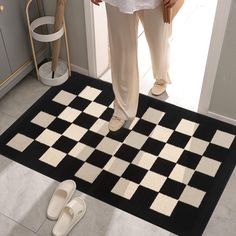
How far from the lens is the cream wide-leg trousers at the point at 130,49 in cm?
216

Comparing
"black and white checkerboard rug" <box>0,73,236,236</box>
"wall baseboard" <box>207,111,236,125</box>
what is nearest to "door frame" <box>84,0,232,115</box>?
"wall baseboard" <box>207,111,236,125</box>

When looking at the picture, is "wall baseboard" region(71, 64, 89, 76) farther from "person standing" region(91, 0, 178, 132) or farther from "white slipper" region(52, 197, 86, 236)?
"white slipper" region(52, 197, 86, 236)

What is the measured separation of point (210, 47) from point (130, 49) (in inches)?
17.0

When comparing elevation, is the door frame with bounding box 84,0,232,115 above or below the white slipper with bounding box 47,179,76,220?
above

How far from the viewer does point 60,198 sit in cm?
221

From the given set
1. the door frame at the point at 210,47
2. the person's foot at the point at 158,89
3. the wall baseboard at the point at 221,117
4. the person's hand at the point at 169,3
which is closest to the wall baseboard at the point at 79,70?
the door frame at the point at 210,47

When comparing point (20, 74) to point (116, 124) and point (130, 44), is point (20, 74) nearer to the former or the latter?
point (116, 124)

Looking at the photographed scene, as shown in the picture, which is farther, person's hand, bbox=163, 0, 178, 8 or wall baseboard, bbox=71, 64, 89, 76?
wall baseboard, bbox=71, 64, 89, 76

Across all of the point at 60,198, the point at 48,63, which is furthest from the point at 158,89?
the point at 60,198

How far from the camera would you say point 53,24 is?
279cm

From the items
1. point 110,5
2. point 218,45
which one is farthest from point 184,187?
point 110,5

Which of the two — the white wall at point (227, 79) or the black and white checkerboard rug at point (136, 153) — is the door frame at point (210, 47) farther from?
the black and white checkerboard rug at point (136, 153)

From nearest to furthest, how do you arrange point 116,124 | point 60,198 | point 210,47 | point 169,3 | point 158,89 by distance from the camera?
point 169,3 → point 60,198 → point 210,47 → point 116,124 → point 158,89

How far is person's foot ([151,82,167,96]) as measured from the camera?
2766 millimetres
